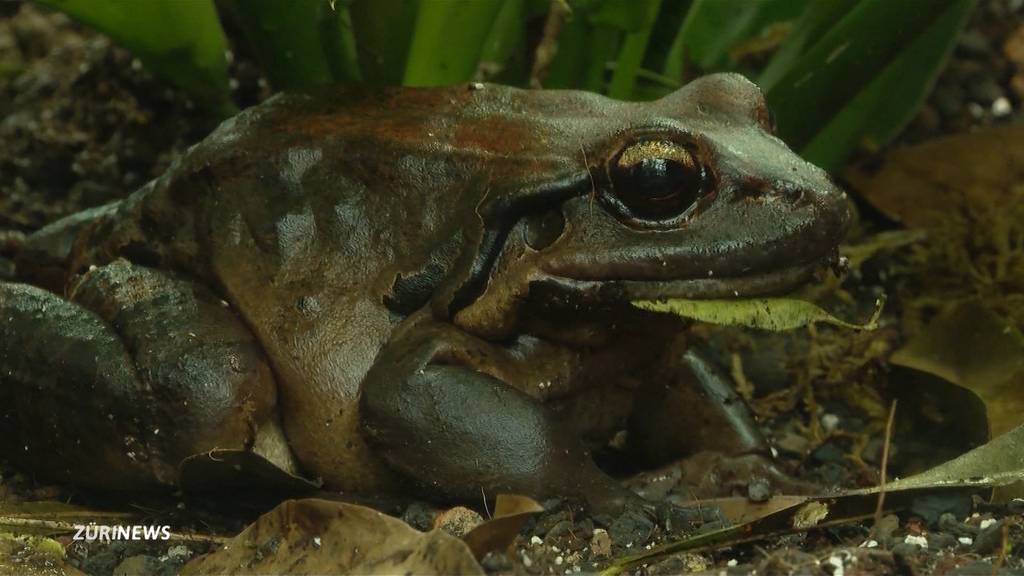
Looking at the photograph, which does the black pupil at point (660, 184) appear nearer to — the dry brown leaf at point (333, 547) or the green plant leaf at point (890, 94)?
the dry brown leaf at point (333, 547)

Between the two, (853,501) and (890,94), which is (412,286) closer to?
(853,501)

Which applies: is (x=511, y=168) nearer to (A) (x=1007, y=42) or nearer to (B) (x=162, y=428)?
(B) (x=162, y=428)

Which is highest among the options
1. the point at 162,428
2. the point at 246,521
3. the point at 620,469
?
the point at 162,428

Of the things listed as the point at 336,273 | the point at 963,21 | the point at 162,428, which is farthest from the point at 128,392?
the point at 963,21

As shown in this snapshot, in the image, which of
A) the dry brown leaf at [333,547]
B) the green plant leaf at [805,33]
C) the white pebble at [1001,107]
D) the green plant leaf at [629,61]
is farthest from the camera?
the white pebble at [1001,107]

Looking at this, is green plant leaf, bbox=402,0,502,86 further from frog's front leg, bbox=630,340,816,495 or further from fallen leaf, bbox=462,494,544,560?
fallen leaf, bbox=462,494,544,560

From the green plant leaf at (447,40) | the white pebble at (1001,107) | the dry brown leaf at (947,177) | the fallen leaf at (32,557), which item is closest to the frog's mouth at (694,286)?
the green plant leaf at (447,40)
